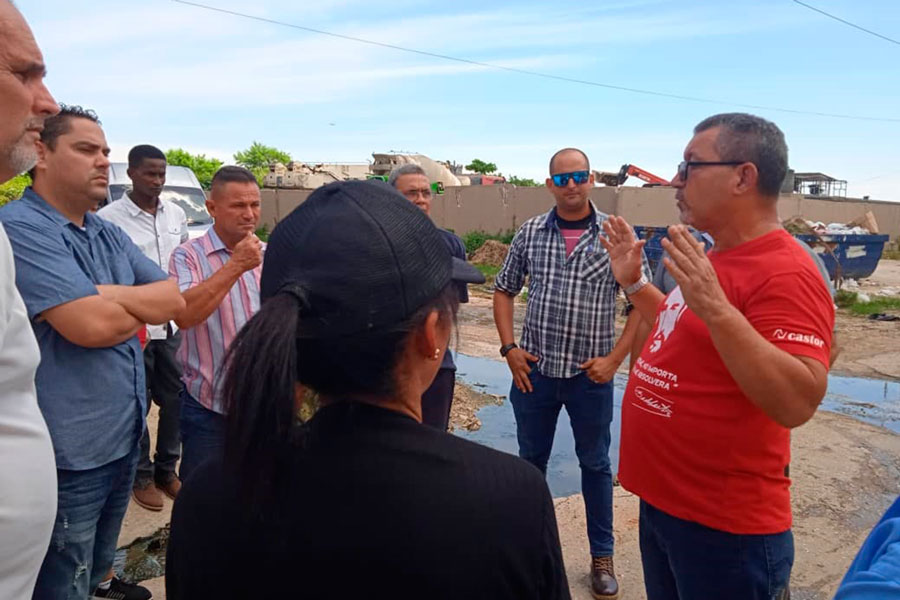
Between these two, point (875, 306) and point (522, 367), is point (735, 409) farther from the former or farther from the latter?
point (875, 306)

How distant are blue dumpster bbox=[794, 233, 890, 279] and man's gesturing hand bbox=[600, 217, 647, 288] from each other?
537 inches

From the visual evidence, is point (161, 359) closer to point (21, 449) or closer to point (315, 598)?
point (21, 449)

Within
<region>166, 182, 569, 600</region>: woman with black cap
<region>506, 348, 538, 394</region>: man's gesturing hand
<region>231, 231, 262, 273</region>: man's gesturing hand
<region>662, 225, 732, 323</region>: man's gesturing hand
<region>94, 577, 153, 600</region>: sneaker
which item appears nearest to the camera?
<region>166, 182, 569, 600</region>: woman with black cap

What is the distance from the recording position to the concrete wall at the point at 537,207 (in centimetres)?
1898

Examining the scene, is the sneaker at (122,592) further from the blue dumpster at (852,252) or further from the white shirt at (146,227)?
the blue dumpster at (852,252)

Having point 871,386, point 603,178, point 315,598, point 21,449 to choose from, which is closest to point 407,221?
point 315,598

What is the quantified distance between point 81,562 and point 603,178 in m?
23.8

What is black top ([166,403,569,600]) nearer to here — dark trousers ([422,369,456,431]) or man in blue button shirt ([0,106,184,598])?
man in blue button shirt ([0,106,184,598])

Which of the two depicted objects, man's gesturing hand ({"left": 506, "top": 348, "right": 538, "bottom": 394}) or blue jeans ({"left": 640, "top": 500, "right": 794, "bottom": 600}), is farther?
man's gesturing hand ({"left": 506, "top": 348, "right": 538, "bottom": 394})

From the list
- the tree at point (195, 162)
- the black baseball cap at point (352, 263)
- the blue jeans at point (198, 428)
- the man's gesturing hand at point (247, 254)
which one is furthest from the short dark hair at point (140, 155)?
the tree at point (195, 162)

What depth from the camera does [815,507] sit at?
4375 mm

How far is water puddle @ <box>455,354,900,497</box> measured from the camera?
199 inches

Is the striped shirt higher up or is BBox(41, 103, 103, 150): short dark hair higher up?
BBox(41, 103, 103, 150): short dark hair
